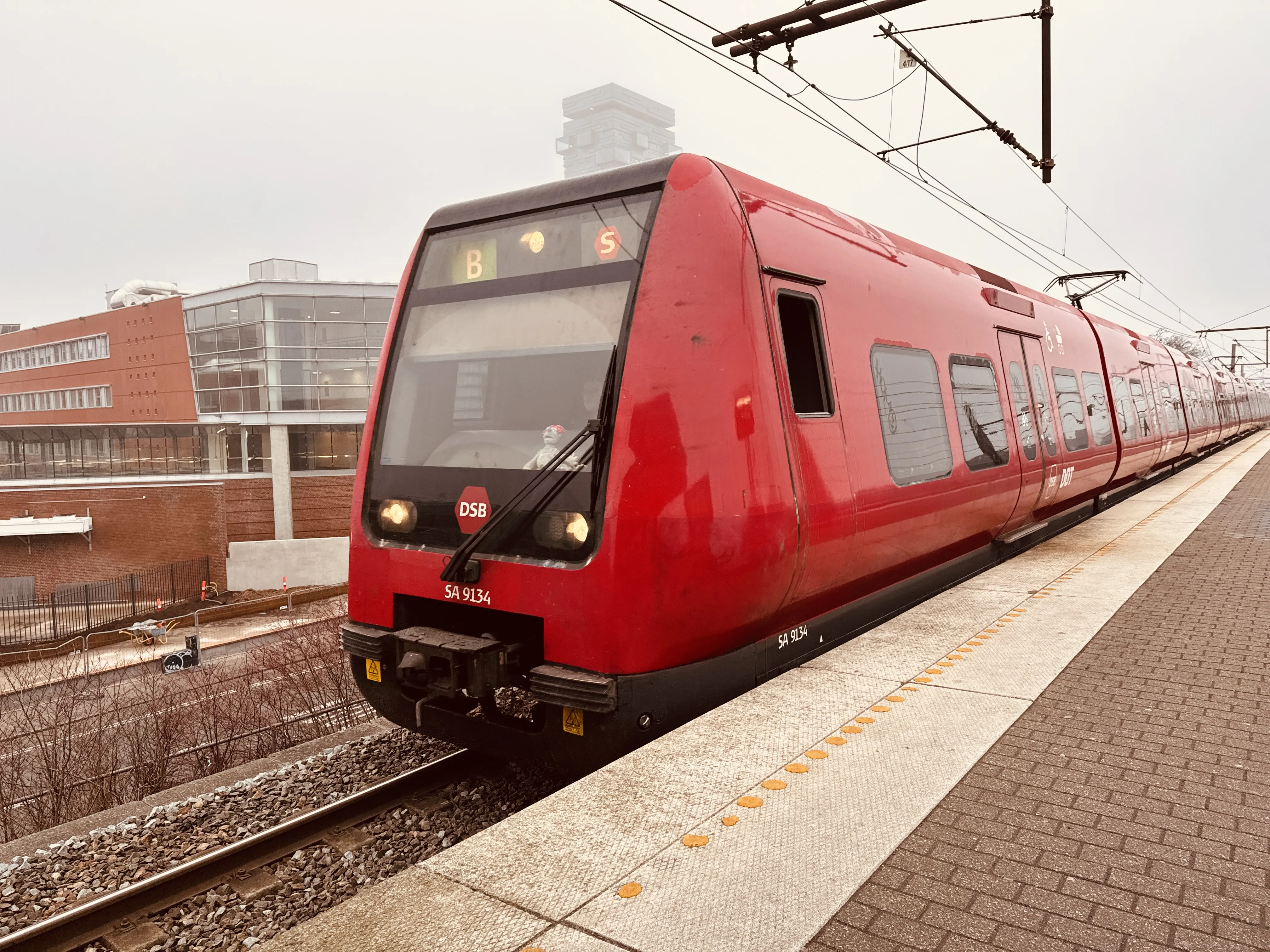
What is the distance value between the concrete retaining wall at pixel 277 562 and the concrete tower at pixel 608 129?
149501 millimetres

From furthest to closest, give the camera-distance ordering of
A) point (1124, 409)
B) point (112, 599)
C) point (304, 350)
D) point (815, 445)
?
point (304, 350), point (112, 599), point (1124, 409), point (815, 445)

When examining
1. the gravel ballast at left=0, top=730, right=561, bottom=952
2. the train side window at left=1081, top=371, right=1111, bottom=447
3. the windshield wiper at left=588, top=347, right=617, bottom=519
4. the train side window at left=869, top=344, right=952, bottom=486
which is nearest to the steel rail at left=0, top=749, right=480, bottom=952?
the gravel ballast at left=0, top=730, right=561, bottom=952

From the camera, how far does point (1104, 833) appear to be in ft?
10.1

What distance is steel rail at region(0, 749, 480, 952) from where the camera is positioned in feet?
12.0

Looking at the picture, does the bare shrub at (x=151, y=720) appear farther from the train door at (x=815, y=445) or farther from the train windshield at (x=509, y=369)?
the train door at (x=815, y=445)

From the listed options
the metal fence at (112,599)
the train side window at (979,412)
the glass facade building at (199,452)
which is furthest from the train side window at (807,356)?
the metal fence at (112,599)

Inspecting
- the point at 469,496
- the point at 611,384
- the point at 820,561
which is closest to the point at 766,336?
the point at 611,384

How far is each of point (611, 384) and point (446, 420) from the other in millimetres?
1223

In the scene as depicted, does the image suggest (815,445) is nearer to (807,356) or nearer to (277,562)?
(807,356)

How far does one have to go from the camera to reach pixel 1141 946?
2.41 m

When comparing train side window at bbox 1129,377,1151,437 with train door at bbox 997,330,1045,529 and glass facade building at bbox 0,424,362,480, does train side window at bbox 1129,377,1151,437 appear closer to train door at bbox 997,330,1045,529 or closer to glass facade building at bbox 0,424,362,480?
train door at bbox 997,330,1045,529

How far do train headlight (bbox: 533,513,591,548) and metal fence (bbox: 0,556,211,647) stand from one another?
35.2m

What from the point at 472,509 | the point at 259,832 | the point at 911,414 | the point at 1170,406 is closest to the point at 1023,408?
the point at 911,414

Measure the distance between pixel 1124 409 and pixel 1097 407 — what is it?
6.82 feet
